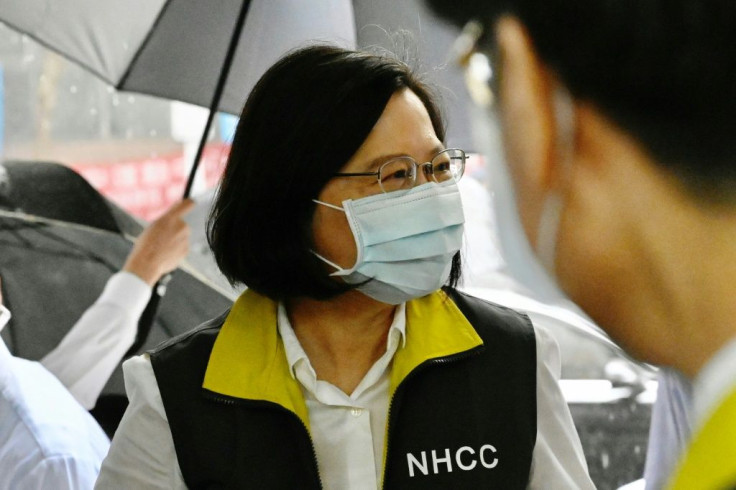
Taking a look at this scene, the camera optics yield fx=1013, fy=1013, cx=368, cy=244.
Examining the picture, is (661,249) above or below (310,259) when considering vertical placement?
above

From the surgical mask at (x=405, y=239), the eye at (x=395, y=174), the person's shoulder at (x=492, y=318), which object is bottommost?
the person's shoulder at (x=492, y=318)

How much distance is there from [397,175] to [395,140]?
6 centimetres

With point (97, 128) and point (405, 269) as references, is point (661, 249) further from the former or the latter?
point (97, 128)

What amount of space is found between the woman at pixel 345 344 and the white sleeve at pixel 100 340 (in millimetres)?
938

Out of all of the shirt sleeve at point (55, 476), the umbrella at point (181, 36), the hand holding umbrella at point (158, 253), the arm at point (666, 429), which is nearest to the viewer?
the arm at point (666, 429)

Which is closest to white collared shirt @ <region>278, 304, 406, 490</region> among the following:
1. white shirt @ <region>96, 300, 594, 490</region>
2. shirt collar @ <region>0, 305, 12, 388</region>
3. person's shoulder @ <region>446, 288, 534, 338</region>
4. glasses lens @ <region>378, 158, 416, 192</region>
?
white shirt @ <region>96, 300, 594, 490</region>

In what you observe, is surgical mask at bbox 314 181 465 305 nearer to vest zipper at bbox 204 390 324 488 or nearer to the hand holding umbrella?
vest zipper at bbox 204 390 324 488

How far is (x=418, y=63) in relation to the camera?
1868 mm

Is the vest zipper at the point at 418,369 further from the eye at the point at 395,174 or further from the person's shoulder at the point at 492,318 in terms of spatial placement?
the eye at the point at 395,174

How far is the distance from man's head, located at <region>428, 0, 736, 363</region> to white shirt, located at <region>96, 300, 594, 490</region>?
3.56ft

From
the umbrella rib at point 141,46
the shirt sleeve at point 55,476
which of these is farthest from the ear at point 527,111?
the umbrella rib at point 141,46

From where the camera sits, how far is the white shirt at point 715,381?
518 mm

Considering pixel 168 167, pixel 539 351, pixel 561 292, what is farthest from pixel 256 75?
pixel 561 292

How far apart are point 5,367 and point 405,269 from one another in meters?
0.97
